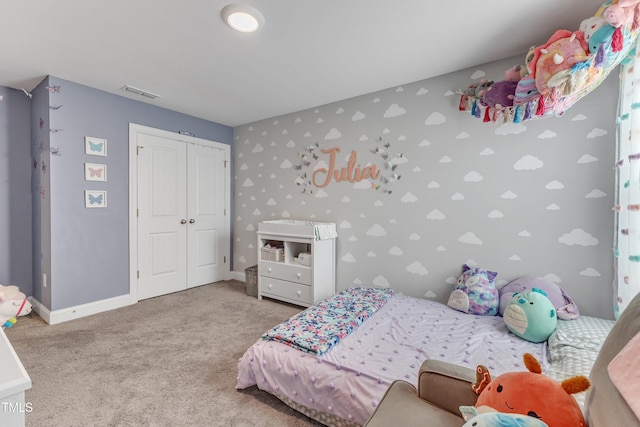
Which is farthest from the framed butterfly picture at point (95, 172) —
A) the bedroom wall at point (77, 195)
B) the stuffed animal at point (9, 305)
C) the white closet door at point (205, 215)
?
the stuffed animal at point (9, 305)

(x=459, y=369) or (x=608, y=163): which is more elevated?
(x=608, y=163)

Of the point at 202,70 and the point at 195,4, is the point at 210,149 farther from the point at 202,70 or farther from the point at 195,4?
the point at 195,4

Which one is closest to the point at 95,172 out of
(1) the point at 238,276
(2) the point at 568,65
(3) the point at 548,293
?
(1) the point at 238,276

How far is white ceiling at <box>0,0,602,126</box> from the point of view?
5.56ft

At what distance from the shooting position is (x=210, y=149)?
393cm

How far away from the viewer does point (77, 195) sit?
2773 millimetres

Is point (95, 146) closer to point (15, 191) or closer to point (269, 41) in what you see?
point (15, 191)

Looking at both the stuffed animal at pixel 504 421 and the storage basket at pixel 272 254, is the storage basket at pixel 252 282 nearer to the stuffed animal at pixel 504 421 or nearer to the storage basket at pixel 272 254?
the storage basket at pixel 272 254

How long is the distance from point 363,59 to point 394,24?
0.45 m

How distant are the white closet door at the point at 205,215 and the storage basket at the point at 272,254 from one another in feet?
3.60

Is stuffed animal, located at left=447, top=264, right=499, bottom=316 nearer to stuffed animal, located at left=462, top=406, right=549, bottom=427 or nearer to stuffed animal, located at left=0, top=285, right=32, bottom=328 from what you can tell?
stuffed animal, located at left=462, top=406, right=549, bottom=427

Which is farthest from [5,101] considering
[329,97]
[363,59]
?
[363,59]

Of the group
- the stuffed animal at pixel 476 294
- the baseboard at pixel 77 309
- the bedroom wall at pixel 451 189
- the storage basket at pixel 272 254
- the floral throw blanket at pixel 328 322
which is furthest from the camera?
the storage basket at pixel 272 254

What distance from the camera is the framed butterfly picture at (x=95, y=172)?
2822 millimetres
